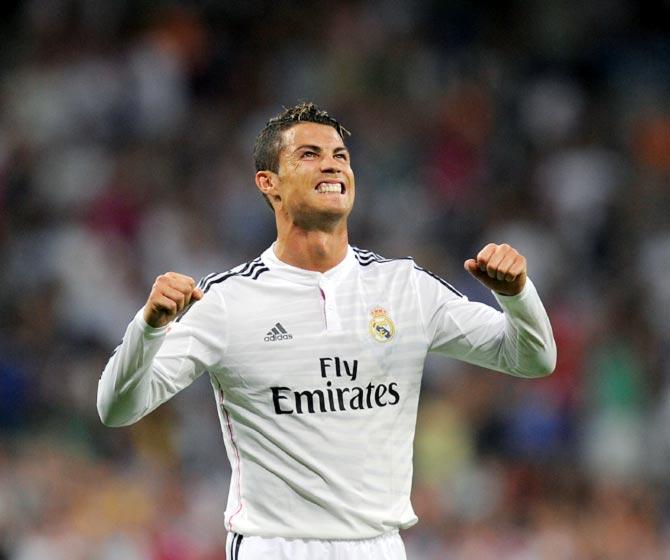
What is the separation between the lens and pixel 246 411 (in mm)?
4910

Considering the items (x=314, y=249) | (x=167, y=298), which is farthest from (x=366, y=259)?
(x=167, y=298)

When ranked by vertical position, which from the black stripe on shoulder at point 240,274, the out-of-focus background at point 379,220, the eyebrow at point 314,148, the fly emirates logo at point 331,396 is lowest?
the out-of-focus background at point 379,220

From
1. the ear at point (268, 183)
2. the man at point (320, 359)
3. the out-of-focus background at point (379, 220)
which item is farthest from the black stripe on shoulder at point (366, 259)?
the out-of-focus background at point (379, 220)

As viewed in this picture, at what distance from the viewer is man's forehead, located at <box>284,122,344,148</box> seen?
517cm

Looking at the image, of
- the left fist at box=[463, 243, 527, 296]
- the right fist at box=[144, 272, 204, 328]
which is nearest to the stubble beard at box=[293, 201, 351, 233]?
the left fist at box=[463, 243, 527, 296]

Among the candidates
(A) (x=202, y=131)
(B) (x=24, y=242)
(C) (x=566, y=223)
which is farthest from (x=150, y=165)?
(C) (x=566, y=223)

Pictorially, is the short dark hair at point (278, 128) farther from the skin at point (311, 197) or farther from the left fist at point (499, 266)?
the left fist at point (499, 266)

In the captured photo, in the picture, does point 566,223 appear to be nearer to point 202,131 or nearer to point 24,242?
point 202,131

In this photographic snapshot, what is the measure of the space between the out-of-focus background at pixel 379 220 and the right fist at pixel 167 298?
4526mm

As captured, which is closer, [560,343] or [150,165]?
[560,343]

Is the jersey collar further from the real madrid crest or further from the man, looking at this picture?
the real madrid crest

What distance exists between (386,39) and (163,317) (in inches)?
359

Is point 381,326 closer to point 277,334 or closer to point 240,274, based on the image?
point 277,334

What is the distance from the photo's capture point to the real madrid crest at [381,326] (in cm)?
496
